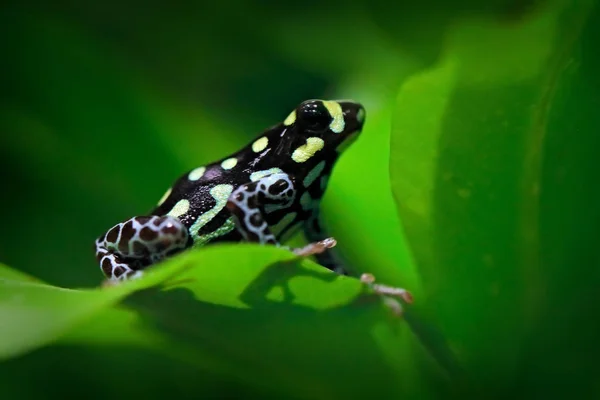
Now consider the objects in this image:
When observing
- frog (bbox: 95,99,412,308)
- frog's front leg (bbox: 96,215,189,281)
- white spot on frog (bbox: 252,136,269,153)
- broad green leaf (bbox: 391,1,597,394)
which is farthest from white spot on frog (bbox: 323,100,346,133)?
broad green leaf (bbox: 391,1,597,394)

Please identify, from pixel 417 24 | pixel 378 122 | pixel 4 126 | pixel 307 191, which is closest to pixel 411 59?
pixel 417 24

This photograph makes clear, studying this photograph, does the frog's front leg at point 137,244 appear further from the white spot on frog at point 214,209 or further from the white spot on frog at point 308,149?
the white spot on frog at point 308,149

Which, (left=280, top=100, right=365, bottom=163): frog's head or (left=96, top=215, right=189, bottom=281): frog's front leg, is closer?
(left=96, top=215, right=189, bottom=281): frog's front leg

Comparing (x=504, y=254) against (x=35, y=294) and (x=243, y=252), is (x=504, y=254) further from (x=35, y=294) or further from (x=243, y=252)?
(x=35, y=294)

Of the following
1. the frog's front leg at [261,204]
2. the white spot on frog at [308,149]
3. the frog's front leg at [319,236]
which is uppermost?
the white spot on frog at [308,149]

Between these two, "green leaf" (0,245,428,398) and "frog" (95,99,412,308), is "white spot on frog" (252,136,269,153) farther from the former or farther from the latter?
"green leaf" (0,245,428,398)

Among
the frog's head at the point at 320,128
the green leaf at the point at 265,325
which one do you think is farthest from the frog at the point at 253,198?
the green leaf at the point at 265,325

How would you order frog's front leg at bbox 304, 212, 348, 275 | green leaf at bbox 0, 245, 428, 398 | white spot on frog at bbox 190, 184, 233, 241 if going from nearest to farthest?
green leaf at bbox 0, 245, 428, 398, white spot on frog at bbox 190, 184, 233, 241, frog's front leg at bbox 304, 212, 348, 275
